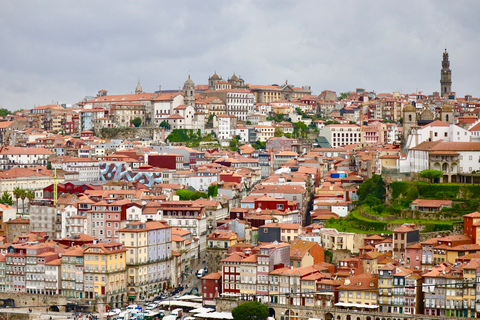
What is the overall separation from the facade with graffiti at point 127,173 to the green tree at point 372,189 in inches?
929

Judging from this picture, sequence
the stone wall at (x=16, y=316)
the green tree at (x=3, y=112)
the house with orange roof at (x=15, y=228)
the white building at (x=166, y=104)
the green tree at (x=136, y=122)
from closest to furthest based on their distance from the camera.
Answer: the stone wall at (x=16, y=316) < the house with orange roof at (x=15, y=228) < the white building at (x=166, y=104) < the green tree at (x=136, y=122) < the green tree at (x=3, y=112)

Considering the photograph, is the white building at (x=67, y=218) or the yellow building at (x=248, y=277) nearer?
the yellow building at (x=248, y=277)

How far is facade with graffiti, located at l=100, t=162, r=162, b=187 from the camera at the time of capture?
96.7 meters

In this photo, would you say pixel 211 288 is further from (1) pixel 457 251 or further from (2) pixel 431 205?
(2) pixel 431 205

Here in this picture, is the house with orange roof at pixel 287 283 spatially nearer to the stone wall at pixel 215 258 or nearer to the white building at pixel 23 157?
the stone wall at pixel 215 258

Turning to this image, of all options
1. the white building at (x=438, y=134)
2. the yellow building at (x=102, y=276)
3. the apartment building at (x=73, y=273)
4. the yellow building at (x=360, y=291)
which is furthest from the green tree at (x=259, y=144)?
the yellow building at (x=360, y=291)

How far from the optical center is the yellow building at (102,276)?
63781 mm

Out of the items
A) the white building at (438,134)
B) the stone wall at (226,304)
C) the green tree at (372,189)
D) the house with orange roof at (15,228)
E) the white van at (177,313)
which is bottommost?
the white van at (177,313)

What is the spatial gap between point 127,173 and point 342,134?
101 ft

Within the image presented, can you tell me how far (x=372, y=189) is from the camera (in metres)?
79.6

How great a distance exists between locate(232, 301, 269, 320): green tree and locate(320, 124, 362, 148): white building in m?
60.4

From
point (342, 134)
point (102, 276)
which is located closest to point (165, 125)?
point (342, 134)

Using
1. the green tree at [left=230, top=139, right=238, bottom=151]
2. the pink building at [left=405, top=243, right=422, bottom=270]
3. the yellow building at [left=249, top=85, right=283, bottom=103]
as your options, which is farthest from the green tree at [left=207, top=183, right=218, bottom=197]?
the yellow building at [left=249, top=85, right=283, bottom=103]

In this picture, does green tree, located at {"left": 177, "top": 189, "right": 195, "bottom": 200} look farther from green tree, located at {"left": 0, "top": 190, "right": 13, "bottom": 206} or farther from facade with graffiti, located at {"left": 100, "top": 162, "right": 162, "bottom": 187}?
green tree, located at {"left": 0, "top": 190, "right": 13, "bottom": 206}
